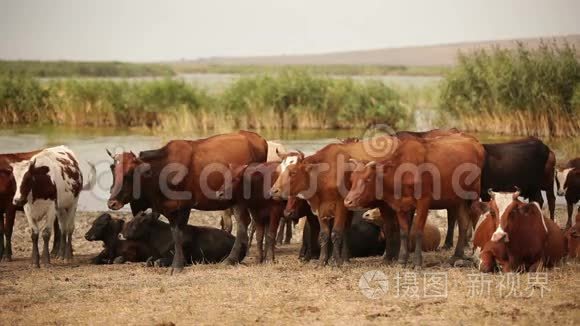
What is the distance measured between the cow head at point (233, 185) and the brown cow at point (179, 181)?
0.20 m

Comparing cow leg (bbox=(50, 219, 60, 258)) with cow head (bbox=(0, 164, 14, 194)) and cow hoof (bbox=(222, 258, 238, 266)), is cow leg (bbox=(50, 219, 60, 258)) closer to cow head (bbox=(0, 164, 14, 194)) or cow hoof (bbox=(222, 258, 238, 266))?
cow head (bbox=(0, 164, 14, 194))

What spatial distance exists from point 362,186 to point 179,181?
2.63m

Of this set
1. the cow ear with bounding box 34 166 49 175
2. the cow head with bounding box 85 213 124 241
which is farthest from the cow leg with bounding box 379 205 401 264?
the cow ear with bounding box 34 166 49 175

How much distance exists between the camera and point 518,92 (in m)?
30.5

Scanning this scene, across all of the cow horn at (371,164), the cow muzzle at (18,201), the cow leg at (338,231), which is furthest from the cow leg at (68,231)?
the cow horn at (371,164)

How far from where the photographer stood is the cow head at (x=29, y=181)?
14.3m

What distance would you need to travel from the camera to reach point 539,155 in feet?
50.2

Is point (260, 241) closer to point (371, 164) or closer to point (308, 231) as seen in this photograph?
point (308, 231)

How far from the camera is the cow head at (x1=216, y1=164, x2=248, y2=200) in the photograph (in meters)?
14.4

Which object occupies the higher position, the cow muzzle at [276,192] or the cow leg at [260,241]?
the cow muzzle at [276,192]

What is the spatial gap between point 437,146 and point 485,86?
60.5 ft

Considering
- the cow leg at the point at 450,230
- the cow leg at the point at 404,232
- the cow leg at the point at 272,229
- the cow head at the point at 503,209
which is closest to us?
the cow head at the point at 503,209

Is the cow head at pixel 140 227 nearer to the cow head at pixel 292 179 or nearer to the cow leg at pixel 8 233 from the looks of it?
the cow leg at pixel 8 233

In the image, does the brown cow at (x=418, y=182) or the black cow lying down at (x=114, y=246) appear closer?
the brown cow at (x=418, y=182)
